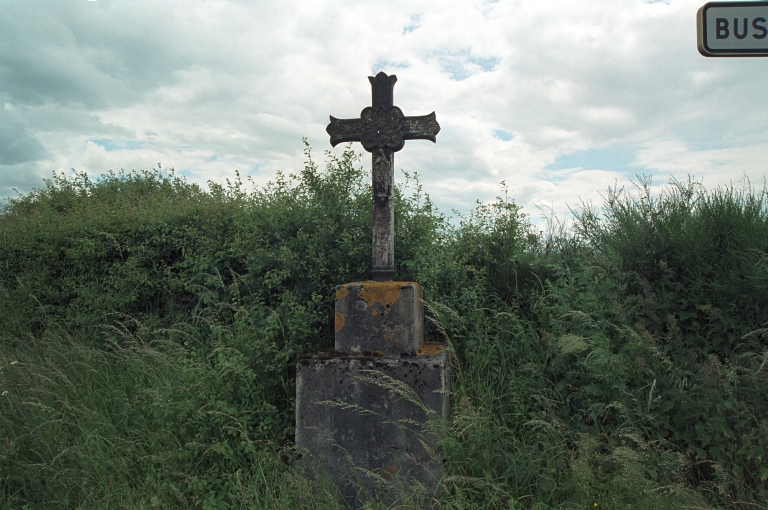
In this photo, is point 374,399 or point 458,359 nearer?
point 374,399

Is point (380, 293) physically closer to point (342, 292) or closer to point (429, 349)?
point (342, 292)

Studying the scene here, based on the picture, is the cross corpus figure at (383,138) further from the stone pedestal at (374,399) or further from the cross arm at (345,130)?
the stone pedestal at (374,399)

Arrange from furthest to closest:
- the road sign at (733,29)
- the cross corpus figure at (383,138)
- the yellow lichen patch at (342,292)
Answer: the cross corpus figure at (383,138), the yellow lichen patch at (342,292), the road sign at (733,29)

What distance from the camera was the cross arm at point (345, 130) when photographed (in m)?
4.26

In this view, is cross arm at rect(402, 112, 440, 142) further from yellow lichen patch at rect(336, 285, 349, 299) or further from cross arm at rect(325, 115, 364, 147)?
yellow lichen patch at rect(336, 285, 349, 299)

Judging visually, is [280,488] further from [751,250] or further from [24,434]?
[751,250]

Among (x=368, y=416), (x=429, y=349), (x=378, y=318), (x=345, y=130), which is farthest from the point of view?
(x=345, y=130)

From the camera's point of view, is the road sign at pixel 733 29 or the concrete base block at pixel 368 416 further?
the concrete base block at pixel 368 416

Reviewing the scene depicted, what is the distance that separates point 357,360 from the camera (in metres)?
3.69

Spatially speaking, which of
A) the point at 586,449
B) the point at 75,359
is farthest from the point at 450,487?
the point at 75,359

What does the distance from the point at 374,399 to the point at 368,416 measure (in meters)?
0.13

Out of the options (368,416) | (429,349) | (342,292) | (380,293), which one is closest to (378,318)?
(380,293)

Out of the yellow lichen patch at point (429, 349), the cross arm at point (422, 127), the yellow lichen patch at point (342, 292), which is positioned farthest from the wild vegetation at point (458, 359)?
the cross arm at point (422, 127)

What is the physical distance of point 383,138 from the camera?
420 centimetres
